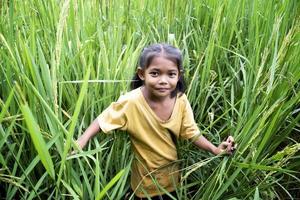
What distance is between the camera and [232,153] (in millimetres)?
1156

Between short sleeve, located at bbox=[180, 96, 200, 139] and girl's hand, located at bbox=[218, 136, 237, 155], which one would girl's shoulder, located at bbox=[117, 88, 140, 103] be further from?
girl's hand, located at bbox=[218, 136, 237, 155]

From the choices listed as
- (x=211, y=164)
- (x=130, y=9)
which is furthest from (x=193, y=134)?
(x=130, y=9)

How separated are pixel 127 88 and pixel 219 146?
1.20 ft

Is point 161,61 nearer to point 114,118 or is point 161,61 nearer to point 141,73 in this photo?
point 141,73

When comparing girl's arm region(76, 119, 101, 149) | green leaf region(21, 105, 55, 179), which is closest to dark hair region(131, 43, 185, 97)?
girl's arm region(76, 119, 101, 149)

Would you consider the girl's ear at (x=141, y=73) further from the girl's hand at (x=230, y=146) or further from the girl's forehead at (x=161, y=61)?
the girl's hand at (x=230, y=146)

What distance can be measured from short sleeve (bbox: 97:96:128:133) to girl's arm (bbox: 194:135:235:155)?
0.23m

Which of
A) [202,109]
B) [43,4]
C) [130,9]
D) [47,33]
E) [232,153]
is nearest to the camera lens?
[232,153]

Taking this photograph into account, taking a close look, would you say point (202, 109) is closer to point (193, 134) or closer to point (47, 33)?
point (193, 134)

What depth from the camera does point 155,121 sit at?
1.25 m

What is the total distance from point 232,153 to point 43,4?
99 cm

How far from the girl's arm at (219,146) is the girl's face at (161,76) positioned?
189 millimetres

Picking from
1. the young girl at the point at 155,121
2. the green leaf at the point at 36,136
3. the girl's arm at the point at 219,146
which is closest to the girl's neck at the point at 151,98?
the young girl at the point at 155,121

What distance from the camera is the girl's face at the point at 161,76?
118 cm
